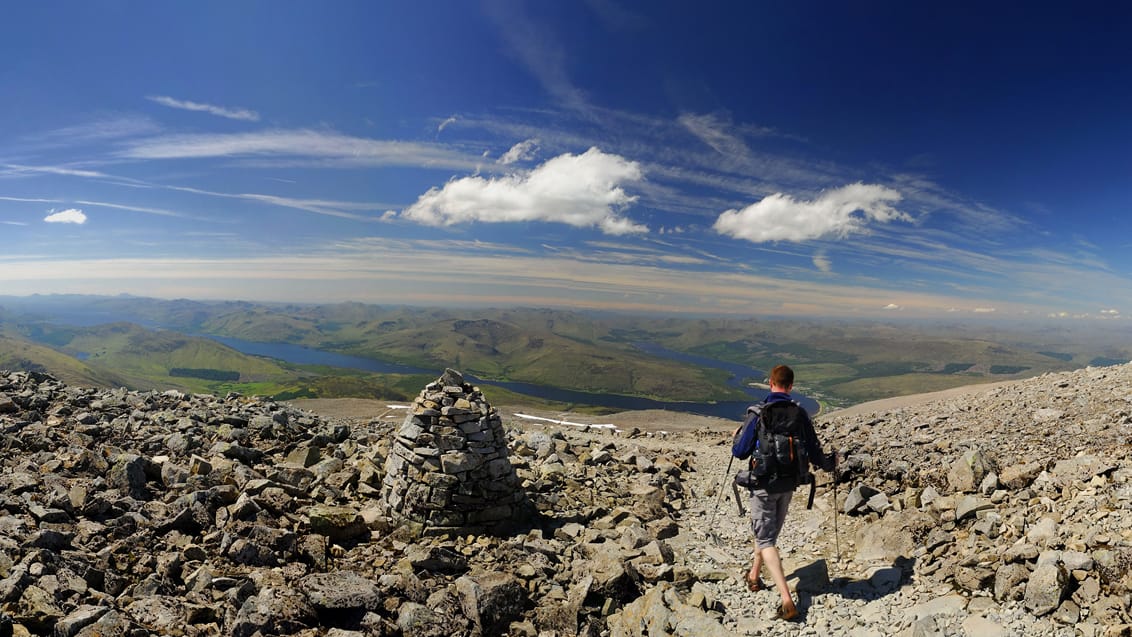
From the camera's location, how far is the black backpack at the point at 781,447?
8.18 m

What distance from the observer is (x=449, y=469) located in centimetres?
1082

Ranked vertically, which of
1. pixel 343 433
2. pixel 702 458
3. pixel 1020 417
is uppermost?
pixel 1020 417

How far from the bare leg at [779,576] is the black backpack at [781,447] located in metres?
1.06

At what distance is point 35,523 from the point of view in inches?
328

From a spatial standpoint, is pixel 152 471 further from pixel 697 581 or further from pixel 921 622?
pixel 921 622

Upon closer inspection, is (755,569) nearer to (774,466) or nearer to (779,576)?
(779,576)

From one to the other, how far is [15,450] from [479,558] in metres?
11.6

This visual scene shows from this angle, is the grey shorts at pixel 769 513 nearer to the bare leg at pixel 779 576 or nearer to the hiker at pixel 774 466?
the hiker at pixel 774 466

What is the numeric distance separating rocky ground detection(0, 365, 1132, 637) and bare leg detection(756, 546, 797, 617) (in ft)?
1.06

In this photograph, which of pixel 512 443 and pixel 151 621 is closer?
pixel 151 621

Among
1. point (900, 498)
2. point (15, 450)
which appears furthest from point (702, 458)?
point (15, 450)

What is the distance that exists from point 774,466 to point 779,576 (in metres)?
1.74

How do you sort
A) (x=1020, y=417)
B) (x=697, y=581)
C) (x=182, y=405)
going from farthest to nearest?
(x=182, y=405) → (x=1020, y=417) → (x=697, y=581)

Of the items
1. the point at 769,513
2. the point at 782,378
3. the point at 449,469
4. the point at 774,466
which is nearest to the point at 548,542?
the point at 449,469
